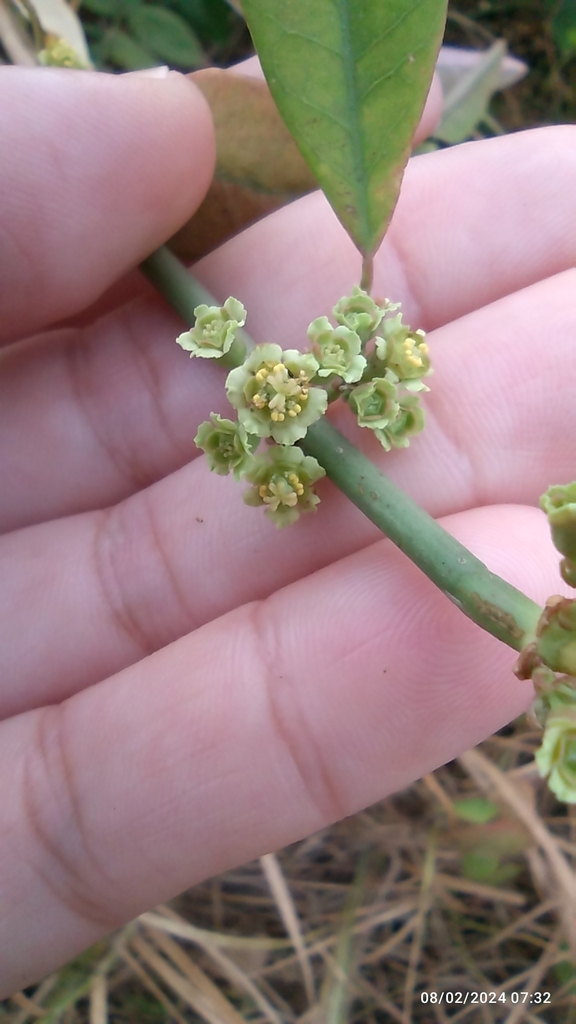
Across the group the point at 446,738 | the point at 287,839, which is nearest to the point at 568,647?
the point at 446,738

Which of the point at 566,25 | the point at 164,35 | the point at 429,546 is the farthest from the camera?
the point at 566,25

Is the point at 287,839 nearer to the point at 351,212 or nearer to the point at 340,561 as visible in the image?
the point at 340,561

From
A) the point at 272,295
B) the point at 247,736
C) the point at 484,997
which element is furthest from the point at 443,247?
the point at 484,997

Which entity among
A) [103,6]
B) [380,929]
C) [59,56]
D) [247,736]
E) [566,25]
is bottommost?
[380,929]

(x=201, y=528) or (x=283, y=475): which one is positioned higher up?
(x=283, y=475)

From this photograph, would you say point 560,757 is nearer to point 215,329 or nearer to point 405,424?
point 405,424

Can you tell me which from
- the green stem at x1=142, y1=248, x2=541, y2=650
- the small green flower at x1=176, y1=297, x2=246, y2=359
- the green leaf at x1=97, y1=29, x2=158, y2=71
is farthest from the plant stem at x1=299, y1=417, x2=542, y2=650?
the green leaf at x1=97, y1=29, x2=158, y2=71

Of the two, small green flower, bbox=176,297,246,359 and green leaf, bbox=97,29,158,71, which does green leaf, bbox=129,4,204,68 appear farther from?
small green flower, bbox=176,297,246,359
